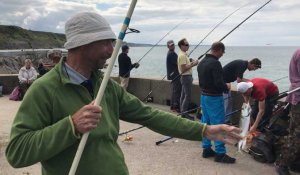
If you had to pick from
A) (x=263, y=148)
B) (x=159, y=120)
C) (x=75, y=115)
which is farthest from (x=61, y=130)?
(x=263, y=148)

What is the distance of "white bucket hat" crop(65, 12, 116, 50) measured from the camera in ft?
7.77

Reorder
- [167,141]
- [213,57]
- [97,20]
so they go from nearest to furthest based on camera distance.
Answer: [97,20], [213,57], [167,141]

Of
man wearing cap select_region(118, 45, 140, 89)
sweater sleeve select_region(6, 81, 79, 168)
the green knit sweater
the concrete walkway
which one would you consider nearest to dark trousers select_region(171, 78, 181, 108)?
man wearing cap select_region(118, 45, 140, 89)

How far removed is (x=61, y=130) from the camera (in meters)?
2.12

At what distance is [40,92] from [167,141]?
622cm

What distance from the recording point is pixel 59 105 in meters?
2.29

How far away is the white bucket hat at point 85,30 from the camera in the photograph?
7.77 ft

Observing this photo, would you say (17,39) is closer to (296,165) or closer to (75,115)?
(296,165)

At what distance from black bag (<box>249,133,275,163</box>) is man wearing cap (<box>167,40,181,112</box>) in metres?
4.16

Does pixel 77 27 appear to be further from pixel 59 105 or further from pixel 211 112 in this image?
pixel 211 112

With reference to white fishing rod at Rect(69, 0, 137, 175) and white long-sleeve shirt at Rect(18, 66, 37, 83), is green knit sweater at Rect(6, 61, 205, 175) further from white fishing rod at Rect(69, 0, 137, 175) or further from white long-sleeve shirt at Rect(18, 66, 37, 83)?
white long-sleeve shirt at Rect(18, 66, 37, 83)

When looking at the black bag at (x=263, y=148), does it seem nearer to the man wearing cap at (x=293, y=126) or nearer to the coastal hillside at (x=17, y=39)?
the man wearing cap at (x=293, y=126)

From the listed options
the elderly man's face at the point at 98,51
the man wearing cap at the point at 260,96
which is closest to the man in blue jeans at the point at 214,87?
the man wearing cap at the point at 260,96

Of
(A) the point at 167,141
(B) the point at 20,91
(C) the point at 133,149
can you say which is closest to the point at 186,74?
(A) the point at 167,141
